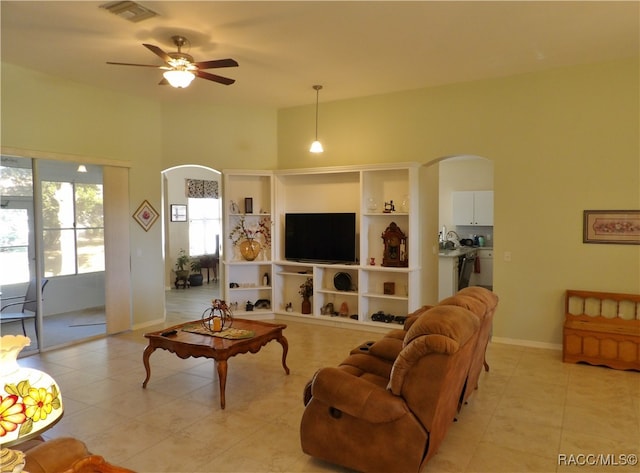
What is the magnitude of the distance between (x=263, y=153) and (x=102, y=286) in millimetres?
2965

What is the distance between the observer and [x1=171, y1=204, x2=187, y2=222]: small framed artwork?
400 inches

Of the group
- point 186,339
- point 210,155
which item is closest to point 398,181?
point 210,155

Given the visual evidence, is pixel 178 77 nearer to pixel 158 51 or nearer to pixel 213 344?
pixel 158 51

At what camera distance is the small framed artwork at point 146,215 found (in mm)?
6195

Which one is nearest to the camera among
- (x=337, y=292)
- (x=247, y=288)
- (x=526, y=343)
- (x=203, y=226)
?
(x=526, y=343)

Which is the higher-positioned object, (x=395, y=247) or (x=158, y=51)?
(x=158, y=51)

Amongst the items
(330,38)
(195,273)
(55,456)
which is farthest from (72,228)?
(195,273)

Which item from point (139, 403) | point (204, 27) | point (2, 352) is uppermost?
point (204, 27)

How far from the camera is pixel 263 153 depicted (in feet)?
22.6

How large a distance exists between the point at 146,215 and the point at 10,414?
5.35 meters

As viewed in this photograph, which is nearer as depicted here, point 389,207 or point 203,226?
point 389,207

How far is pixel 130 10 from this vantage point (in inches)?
138

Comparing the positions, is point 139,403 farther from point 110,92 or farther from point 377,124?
point 377,124

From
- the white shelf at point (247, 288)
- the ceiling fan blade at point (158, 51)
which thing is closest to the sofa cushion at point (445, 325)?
the ceiling fan blade at point (158, 51)
